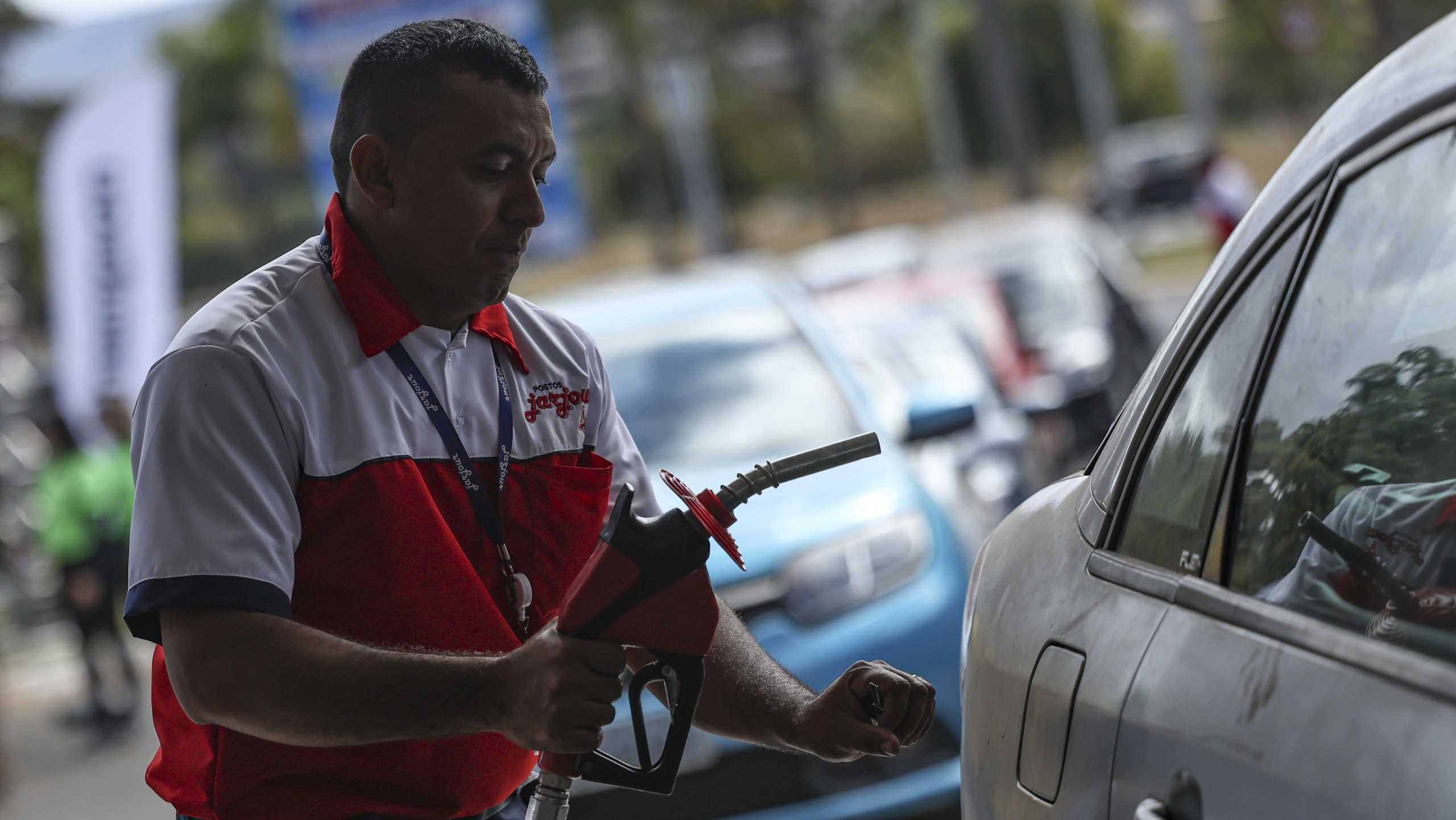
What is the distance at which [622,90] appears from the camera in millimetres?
39062

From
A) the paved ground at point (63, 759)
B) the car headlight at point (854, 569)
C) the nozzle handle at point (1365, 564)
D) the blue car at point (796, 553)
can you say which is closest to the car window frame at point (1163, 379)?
the nozzle handle at point (1365, 564)

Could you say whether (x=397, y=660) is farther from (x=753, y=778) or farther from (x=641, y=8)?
(x=641, y=8)

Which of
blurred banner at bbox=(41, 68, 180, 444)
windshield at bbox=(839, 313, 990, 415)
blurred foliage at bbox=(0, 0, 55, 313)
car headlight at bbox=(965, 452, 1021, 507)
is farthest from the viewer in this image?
blurred foliage at bbox=(0, 0, 55, 313)

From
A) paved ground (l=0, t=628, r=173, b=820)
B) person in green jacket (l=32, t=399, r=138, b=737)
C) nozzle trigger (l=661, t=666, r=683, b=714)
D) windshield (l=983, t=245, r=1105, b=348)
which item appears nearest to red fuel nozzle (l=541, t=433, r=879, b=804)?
nozzle trigger (l=661, t=666, r=683, b=714)

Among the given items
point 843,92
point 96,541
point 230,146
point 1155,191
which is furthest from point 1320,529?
point 843,92

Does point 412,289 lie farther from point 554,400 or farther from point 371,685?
point 371,685

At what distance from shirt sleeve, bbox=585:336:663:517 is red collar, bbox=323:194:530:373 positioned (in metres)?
0.21

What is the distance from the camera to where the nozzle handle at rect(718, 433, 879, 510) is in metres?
1.96

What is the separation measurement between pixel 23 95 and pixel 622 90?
51.4 feet

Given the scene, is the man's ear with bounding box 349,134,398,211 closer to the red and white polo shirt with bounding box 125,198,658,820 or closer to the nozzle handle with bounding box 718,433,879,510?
the red and white polo shirt with bounding box 125,198,658,820

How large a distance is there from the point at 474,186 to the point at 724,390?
3.88 meters

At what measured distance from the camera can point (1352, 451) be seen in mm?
1702

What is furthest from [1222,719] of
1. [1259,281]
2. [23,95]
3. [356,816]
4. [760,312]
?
[23,95]

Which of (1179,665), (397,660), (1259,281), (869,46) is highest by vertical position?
(1259,281)
